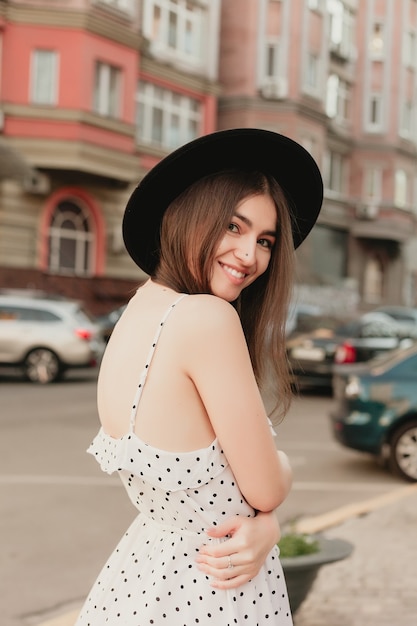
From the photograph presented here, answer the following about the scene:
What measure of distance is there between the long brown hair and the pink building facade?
1417 cm

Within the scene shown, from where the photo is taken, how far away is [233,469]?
1924 millimetres

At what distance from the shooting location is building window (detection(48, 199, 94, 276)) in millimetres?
27891

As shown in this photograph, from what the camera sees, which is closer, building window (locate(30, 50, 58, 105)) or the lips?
the lips

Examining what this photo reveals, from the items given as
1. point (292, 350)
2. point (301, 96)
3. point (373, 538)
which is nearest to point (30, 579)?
point (373, 538)

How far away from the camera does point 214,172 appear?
2.10m

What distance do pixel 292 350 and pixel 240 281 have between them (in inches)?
610

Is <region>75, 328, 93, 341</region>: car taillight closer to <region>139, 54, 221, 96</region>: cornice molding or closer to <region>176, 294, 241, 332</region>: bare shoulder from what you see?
<region>139, 54, 221, 96</region>: cornice molding

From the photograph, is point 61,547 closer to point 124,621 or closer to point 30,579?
point 30,579

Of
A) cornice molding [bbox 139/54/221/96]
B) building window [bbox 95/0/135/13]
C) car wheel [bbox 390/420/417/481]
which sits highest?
building window [bbox 95/0/135/13]

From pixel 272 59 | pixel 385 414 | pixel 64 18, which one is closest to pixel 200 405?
pixel 385 414

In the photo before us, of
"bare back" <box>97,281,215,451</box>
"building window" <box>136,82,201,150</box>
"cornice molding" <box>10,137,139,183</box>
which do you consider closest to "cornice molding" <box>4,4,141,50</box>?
"cornice molding" <box>10,137,139,183</box>

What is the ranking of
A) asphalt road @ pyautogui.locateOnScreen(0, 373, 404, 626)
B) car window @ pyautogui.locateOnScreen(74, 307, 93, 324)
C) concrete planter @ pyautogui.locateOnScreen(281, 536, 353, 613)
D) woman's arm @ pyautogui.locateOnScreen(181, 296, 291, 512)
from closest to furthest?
1. woman's arm @ pyautogui.locateOnScreen(181, 296, 291, 512)
2. concrete planter @ pyautogui.locateOnScreen(281, 536, 353, 613)
3. asphalt road @ pyautogui.locateOnScreen(0, 373, 404, 626)
4. car window @ pyautogui.locateOnScreen(74, 307, 93, 324)

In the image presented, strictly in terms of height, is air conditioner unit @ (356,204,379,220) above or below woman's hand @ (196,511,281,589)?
above

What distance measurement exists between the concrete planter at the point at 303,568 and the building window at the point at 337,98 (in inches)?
1457
